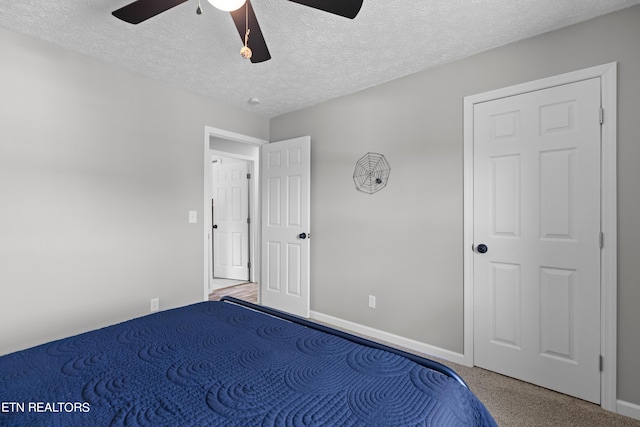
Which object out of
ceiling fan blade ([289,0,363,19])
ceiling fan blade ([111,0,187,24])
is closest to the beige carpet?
ceiling fan blade ([289,0,363,19])

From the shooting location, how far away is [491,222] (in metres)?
2.31

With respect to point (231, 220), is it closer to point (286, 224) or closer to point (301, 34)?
point (286, 224)

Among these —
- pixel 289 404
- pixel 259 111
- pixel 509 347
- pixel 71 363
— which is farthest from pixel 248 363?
pixel 259 111

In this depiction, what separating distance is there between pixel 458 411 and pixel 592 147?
1884 mm

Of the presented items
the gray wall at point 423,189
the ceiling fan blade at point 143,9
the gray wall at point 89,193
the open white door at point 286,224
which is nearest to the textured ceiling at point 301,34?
the gray wall at point 423,189

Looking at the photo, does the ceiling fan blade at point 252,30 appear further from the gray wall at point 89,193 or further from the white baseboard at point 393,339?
the white baseboard at point 393,339

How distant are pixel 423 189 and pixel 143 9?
7.35 feet

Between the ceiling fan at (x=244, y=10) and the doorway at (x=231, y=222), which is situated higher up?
the ceiling fan at (x=244, y=10)

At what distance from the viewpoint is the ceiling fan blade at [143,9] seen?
1.41 metres

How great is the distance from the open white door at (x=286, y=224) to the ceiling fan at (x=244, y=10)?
177 cm

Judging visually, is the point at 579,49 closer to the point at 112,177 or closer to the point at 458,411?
the point at 458,411

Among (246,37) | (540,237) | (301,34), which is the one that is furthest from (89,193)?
(540,237)

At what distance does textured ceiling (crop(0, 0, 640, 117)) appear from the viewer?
6.00 ft

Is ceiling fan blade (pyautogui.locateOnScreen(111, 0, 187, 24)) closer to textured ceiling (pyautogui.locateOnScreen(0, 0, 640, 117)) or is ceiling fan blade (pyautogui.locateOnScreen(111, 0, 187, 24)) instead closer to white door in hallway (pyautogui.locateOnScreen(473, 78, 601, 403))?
textured ceiling (pyautogui.locateOnScreen(0, 0, 640, 117))
